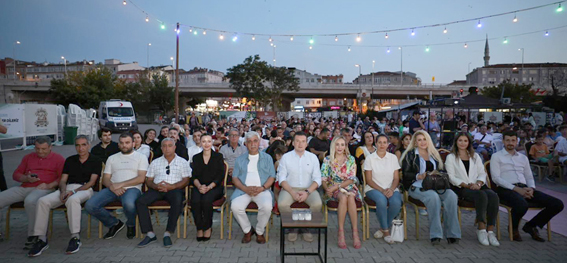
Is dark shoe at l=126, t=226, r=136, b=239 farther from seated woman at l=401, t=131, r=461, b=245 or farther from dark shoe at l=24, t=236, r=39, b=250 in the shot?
seated woman at l=401, t=131, r=461, b=245

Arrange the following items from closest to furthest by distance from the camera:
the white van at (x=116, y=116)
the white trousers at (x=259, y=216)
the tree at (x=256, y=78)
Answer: the white trousers at (x=259, y=216)
the white van at (x=116, y=116)
the tree at (x=256, y=78)

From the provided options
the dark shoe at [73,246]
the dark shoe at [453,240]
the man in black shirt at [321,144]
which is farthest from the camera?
the man in black shirt at [321,144]

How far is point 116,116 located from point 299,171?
76.3 feet

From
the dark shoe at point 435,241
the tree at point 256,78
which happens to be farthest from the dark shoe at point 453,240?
the tree at point 256,78

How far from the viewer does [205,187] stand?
4.50 m

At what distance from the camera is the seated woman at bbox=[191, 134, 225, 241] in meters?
4.41

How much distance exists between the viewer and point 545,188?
23.6ft

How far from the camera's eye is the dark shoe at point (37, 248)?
12.6ft

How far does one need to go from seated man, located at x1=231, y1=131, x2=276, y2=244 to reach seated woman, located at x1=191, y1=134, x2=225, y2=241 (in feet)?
0.81

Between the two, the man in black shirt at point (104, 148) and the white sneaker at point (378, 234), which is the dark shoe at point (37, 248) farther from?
the white sneaker at point (378, 234)

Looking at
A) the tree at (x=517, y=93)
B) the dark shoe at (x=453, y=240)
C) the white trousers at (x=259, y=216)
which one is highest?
the tree at (x=517, y=93)

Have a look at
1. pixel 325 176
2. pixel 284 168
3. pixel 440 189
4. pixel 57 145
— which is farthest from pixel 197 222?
pixel 57 145

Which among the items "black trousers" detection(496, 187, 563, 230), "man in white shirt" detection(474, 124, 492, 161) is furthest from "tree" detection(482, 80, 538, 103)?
"black trousers" detection(496, 187, 563, 230)

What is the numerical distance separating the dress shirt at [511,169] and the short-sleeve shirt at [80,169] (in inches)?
223
